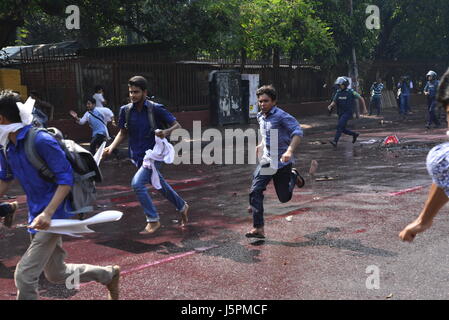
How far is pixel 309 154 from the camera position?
47.5 feet

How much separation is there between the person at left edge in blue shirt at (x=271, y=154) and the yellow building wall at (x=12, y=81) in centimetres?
1281

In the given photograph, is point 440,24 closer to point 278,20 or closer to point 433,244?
point 278,20

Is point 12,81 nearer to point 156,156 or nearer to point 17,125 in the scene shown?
point 156,156

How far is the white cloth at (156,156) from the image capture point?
684cm

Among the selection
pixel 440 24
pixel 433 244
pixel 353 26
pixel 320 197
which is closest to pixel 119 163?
pixel 320 197

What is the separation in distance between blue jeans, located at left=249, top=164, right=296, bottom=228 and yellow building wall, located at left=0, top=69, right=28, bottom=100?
12.9 metres

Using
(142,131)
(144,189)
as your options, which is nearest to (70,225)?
(144,189)

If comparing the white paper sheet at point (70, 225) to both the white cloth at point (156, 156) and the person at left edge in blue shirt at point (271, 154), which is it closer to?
the person at left edge in blue shirt at point (271, 154)

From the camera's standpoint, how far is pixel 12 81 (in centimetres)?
1772

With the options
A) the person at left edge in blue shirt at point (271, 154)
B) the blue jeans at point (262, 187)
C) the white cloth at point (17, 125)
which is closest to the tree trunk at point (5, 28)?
the person at left edge in blue shirt at point (271, 154)

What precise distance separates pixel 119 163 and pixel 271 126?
27.1ft

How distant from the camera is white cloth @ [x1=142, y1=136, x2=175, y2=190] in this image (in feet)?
22.5

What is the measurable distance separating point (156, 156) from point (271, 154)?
136 centimetres

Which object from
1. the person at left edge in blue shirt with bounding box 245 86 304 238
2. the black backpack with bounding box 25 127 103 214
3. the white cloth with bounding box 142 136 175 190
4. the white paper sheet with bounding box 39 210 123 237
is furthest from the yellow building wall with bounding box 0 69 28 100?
the white paper sheet with bounding box 39 210 123 237
